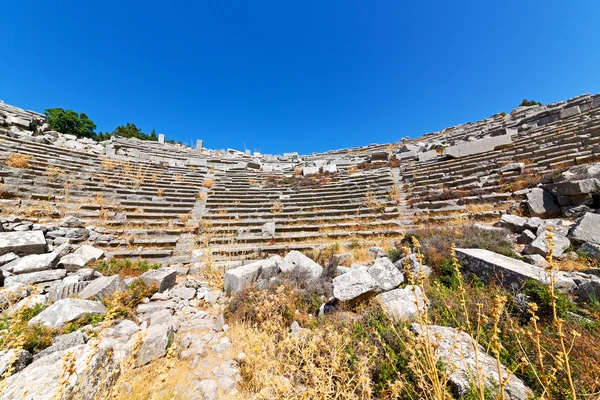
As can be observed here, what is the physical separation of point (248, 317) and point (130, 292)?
8.35 ft

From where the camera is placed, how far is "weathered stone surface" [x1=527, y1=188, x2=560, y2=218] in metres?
5.64

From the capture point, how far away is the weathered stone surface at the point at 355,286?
3.40 m

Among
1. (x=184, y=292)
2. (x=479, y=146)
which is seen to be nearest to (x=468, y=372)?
(x=184, y=292)

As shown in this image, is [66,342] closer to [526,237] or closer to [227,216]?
[227,216]

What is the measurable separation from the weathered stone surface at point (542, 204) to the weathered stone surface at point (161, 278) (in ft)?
32.6

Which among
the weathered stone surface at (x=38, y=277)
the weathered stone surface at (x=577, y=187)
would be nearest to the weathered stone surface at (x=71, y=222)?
the weathered stone surface at (x=38, y=277)

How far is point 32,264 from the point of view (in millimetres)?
4559

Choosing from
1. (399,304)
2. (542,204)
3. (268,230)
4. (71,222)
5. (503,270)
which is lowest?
(399,304)

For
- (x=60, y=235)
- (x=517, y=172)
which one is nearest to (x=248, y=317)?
(x=60, y=235)

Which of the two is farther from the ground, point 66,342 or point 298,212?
point 298,212

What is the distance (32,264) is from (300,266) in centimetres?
599

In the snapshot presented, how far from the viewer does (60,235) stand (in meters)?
6.00

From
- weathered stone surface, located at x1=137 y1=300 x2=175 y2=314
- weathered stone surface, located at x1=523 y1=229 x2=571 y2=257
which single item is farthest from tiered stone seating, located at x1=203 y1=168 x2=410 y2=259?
weathered stone surface, located at x1=523 y1=229 x2=571 y2=257

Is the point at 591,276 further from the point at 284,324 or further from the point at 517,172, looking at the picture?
the point at 517,172
